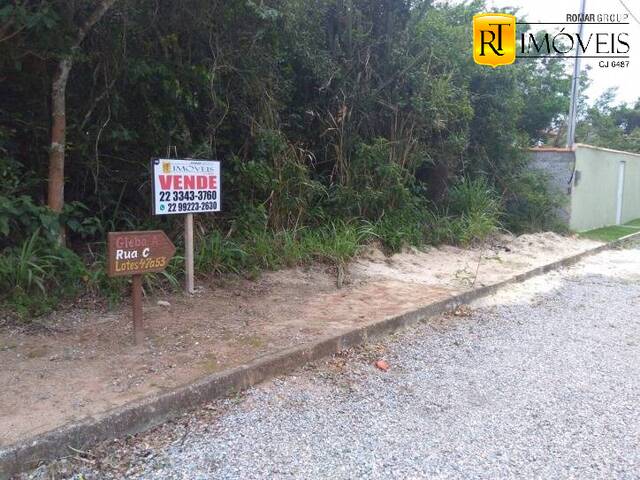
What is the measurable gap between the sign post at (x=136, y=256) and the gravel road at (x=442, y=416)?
3.75 ft

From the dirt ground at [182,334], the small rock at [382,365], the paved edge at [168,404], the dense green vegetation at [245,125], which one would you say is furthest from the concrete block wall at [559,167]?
the small rock at [382,365]

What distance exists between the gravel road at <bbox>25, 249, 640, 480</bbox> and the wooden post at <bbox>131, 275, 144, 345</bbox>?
1043 millimetres

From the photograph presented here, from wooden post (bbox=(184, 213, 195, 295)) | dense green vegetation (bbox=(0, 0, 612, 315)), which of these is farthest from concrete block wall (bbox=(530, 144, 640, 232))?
wooden post (bbox=(184, 213, 195, 295))

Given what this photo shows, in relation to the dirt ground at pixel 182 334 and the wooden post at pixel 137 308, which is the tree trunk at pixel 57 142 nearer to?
the dirt ground at pixel 182 334

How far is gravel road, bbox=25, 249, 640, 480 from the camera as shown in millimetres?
3104

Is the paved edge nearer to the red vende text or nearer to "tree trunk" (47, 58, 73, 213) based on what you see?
the red vende text

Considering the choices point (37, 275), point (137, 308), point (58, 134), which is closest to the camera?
point (137, 308)

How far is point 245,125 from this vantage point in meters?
7.50

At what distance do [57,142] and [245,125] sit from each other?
8.59 ft

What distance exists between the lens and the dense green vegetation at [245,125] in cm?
533

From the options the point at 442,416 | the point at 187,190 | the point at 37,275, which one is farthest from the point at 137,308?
the point at 442,416

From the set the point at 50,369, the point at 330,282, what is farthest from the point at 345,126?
the point at 50,369

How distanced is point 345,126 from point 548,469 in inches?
262

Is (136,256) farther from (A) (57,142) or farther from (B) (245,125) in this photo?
(B) (245,125)
